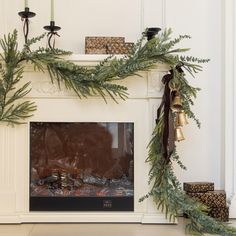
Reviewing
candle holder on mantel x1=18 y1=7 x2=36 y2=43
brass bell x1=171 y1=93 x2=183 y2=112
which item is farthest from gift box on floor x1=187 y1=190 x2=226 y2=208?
candle holder on mantel x1=18 y1=7 x2=36 y2=43

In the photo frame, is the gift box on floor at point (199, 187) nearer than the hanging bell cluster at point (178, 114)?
No

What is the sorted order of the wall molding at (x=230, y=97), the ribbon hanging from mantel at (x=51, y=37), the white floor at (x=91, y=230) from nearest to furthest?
the white floor at (x=91, y=230) → the ribbon hanging from mantel at (x=51, y=37) → the wall molding at (x=230, y=97)

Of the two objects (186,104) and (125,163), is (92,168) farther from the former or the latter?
(186,104)

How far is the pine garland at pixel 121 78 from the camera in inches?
87.5

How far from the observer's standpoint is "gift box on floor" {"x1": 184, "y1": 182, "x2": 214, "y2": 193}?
2.44m

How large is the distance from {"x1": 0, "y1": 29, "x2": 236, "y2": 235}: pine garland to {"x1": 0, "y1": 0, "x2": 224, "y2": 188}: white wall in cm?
41

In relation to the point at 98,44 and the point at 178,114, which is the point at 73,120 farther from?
the point at 178,114

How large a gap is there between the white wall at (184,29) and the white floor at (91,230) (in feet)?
1.74

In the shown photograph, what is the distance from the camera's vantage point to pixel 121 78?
2.31 m

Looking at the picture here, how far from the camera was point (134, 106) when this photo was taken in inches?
95.0

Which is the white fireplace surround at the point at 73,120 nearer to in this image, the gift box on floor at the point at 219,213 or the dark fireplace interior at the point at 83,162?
the dark fireplace interior at the point at 83,162

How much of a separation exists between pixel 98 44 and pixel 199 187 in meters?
1.22

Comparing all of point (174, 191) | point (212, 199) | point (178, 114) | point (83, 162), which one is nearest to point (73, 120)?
point (83, 162)

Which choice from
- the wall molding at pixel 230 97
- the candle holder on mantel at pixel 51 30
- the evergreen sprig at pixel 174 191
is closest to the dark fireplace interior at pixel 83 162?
the evergreen sprig at pixel 174 191
